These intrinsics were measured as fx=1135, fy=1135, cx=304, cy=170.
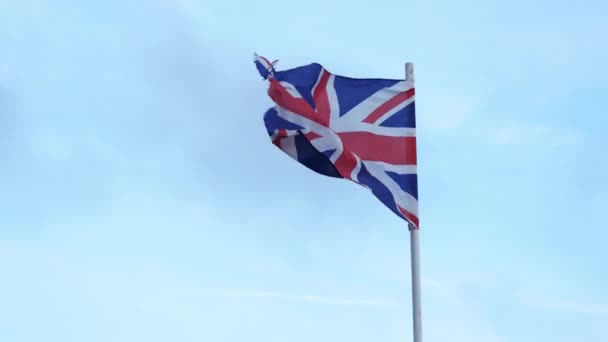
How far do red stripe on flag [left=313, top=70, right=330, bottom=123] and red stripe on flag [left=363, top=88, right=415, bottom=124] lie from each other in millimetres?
713

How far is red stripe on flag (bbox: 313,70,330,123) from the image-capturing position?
19.8m

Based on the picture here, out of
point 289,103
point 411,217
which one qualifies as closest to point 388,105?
point 289,103

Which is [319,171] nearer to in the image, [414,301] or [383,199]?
[383,199]

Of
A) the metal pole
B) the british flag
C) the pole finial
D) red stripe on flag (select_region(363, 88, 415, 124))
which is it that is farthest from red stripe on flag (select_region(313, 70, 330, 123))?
the metal pole

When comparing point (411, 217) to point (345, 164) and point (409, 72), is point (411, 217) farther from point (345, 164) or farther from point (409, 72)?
point (409, 72)

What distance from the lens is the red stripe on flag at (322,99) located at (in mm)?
19759

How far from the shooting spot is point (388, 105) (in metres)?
19.9

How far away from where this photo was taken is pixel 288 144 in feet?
63.5

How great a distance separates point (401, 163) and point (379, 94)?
4.36 ft

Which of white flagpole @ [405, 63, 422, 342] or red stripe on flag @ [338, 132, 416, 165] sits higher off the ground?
red stripe on flag @ [338, 132, 416, 165]

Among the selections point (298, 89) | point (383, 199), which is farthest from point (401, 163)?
point (298, 89)

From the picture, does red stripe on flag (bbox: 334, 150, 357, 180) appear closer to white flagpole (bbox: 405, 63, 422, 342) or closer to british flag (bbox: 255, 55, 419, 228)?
british flag (bbox: 255, 55, 419, 228)

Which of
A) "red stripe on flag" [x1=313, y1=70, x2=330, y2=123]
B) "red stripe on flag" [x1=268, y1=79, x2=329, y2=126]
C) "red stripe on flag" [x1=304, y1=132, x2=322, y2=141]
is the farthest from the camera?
"red stripe on flag" [x1=313, y1=70, x2=330, y2=123]

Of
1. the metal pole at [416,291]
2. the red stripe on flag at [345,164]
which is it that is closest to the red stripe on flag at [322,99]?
the red stripe on flag at [345,164]
